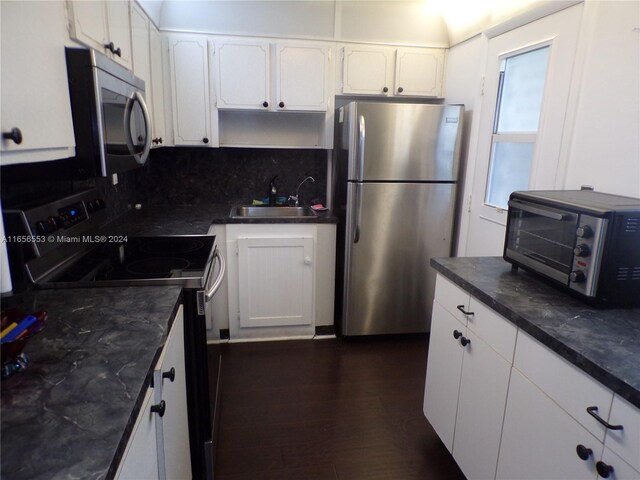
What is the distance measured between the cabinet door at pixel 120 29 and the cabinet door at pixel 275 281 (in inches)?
50.6

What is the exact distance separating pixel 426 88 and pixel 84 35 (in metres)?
2.32

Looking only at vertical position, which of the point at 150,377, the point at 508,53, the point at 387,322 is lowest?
the point at 387,322

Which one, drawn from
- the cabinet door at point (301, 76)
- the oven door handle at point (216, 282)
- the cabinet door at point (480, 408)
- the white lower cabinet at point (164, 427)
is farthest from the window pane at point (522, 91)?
the white lower cabinet at point (164, 427)

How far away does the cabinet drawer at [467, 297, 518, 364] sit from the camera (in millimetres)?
1319

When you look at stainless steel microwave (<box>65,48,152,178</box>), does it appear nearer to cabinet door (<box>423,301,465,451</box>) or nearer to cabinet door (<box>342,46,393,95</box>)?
cabinet door (<box>423,301,465,451</box>)

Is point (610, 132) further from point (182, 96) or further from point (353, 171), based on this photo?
point (182, 96)

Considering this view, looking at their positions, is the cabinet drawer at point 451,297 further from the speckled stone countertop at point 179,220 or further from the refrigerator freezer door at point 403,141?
the speckled stone countertop at point 179,220

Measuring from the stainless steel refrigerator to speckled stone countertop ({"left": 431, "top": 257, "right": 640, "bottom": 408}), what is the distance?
1.05 metres

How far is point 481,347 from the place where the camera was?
1.48m

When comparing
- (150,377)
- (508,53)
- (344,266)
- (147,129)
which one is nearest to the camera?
(150,377)

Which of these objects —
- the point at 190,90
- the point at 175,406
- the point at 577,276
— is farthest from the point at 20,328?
the point at 190,90

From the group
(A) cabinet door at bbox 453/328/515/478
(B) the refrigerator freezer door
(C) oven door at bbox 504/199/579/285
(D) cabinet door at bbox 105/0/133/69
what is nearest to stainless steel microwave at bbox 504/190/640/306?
(C) oven door at bbox 504/199/579/285

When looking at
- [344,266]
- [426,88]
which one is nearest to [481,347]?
[344,266]

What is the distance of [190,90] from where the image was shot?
2730 mm
